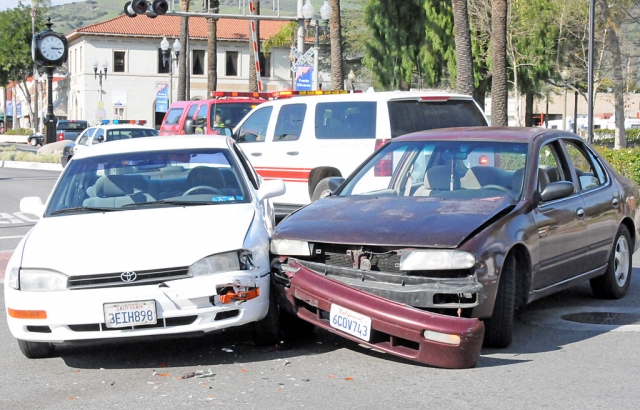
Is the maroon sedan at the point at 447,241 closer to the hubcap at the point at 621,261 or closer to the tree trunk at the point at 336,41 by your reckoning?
the hubcap at the point at 621,261

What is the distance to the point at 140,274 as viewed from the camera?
6.27 meters

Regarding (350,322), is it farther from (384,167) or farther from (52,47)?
(52,47)

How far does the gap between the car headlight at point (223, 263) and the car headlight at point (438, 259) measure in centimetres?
110

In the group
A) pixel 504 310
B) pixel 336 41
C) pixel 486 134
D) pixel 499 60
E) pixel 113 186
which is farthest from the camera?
pixel 336 41

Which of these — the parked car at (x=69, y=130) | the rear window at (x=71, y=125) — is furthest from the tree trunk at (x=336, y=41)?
the rear window at (x=71, y=125)

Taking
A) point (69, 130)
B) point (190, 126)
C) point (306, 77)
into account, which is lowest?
point (69, 130)

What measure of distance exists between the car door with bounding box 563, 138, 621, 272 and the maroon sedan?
19 mm

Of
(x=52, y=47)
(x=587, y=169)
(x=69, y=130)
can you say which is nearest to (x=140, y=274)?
(x=587, y=169)

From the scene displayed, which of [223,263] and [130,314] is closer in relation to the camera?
[130,314]

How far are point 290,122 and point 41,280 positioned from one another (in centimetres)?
779

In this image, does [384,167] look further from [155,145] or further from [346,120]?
[346,120]

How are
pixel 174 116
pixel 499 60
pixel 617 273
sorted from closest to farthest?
pixel 617 273, pixel 174 116, pixel 499 60

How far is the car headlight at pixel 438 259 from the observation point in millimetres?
6266

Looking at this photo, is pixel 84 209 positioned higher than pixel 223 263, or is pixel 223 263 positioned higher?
pixel 84 209
